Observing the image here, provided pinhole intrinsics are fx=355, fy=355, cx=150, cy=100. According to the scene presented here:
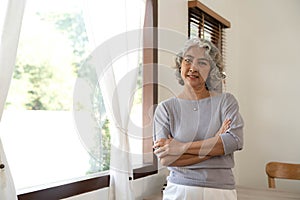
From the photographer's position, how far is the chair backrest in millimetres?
2963

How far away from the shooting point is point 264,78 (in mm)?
3523

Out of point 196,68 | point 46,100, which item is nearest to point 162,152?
point 196,68

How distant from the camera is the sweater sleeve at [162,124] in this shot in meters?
1.68

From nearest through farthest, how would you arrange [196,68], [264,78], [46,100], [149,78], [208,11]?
[196,68]
[46,100]
[149,78]
[208,11]
[264,78]

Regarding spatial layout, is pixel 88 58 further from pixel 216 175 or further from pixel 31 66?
pixel 216 175

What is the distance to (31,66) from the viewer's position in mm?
1698

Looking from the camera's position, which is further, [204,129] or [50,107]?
[50,107]

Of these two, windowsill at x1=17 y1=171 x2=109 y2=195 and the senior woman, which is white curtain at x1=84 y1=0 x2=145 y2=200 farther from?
the senior woman

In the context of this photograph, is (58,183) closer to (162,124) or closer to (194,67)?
(162,124)

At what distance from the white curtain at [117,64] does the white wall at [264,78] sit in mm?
1514

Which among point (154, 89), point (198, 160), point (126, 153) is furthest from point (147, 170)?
point (198, 160)

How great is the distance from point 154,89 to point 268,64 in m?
1.71

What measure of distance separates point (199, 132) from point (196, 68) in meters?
0.30

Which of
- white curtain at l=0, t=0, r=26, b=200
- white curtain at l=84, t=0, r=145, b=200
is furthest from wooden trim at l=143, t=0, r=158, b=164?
white curtain at l=0, t=0, r=26, b=200
